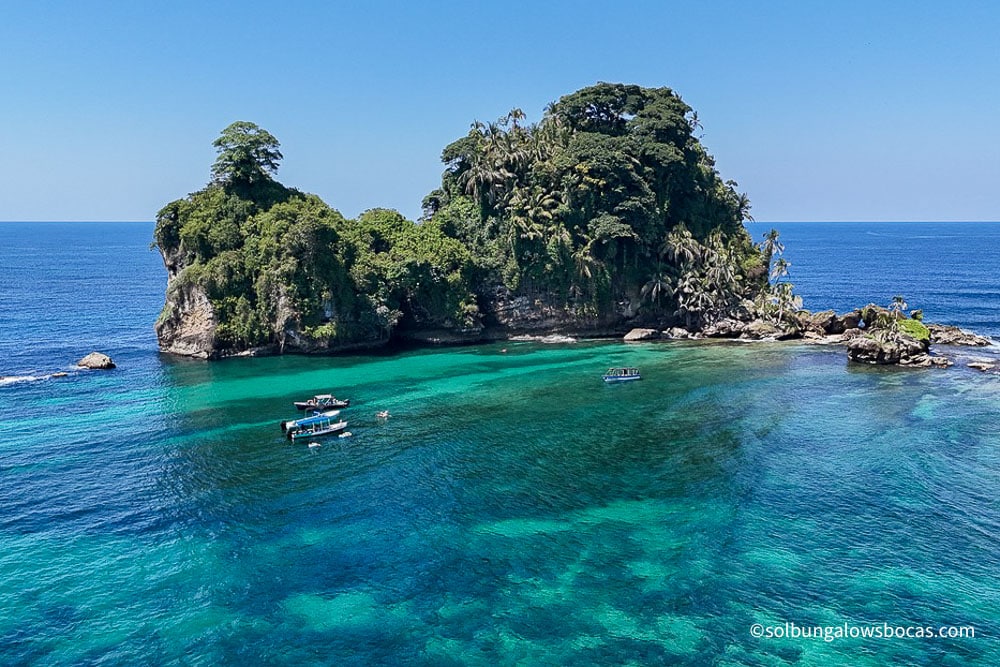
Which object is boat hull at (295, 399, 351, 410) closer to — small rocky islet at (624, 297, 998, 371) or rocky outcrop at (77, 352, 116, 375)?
rocky outcrop at (77, 352, 116, 375)

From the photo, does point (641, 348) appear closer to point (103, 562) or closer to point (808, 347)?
point (808, 347)

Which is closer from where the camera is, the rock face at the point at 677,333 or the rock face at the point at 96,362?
the rock face at the point at 96,362

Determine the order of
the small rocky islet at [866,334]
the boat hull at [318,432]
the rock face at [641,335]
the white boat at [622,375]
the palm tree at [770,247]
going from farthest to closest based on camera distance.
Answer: the palm tree at [770,247], the rock face at [641,335], the small rocky islet at [866,334], the white boat at [622,375], the boat hull at [318,432]

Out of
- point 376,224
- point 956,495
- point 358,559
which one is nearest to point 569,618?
point 358,559

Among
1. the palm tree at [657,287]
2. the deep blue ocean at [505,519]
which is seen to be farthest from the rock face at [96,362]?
the palm tree at [657,287]

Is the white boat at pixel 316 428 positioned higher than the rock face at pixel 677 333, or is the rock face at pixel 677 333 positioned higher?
the rock face at pixel 677 333

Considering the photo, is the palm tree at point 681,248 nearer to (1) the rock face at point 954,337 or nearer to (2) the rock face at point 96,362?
(1) the rock face at point 954,337

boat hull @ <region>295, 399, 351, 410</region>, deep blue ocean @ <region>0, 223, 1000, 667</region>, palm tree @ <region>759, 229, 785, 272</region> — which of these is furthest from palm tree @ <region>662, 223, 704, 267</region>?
boat hull @ <region>295, 399, 351, 410</region>
